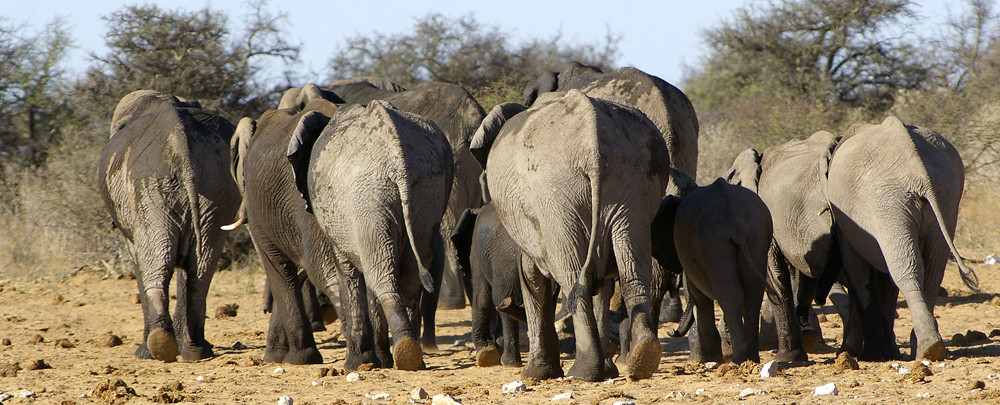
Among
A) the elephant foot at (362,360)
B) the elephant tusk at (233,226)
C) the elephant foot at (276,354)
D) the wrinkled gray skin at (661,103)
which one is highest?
the wrinkled gray skin at (661,103)

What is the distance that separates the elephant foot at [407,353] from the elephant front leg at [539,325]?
1.94 feet

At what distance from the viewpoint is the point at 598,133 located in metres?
5.33

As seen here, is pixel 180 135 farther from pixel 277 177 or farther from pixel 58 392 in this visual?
pixel 58 392

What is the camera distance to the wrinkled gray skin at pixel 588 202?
5305mm

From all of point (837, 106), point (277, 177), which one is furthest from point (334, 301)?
point (837, 106)

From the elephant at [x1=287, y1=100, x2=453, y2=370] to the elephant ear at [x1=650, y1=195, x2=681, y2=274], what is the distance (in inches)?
49.1

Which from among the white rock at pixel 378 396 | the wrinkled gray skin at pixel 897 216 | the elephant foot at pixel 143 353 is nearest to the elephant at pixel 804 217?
the wrinkled gray skin at pixel 897 216

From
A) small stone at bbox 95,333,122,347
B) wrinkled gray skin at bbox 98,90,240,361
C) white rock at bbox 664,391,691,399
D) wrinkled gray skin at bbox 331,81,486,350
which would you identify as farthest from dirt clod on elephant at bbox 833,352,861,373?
small stone at bbox 95,333,122,347

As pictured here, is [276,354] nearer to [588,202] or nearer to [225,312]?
[588,202]

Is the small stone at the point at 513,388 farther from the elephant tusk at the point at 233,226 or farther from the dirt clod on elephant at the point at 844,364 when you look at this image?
the elephant tusk at the point at 233,226

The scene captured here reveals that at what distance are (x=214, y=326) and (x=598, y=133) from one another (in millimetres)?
5633

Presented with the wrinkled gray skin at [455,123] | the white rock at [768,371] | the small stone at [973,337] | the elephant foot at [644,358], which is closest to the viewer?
the elephant foot at [644,358]

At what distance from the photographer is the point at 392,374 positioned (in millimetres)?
6250

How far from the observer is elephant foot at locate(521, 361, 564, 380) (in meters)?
5.86
